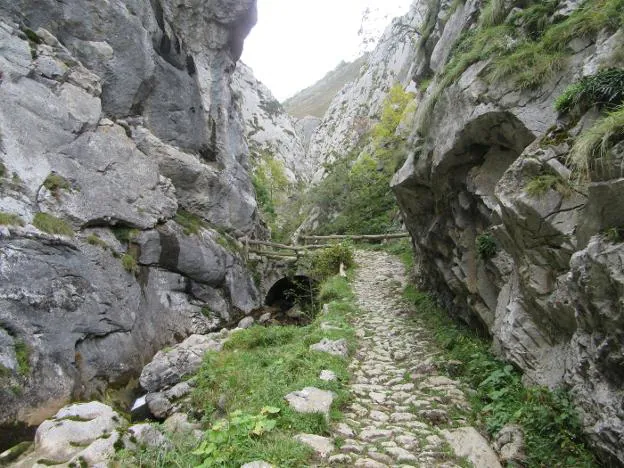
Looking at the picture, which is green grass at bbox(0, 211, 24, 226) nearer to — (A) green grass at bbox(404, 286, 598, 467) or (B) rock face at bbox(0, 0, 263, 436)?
(B) rock face at bbox(0, 0, 263, 436)

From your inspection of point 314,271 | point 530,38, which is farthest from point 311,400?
point 314,271

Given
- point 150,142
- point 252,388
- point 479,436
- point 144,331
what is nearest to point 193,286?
point 144,331

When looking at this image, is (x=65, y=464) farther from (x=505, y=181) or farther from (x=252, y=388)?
(x=505, y=181)

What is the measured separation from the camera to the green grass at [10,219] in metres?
10.5

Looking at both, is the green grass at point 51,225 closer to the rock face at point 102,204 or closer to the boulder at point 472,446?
the rock face at point 102,204

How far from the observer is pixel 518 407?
5.36 meters

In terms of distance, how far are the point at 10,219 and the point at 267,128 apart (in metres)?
52.7

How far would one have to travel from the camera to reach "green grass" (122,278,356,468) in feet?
15.1

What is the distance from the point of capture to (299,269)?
74.7 feet

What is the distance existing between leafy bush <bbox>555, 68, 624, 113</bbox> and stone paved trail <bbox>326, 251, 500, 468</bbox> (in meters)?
4.40

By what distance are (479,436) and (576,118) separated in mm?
4298

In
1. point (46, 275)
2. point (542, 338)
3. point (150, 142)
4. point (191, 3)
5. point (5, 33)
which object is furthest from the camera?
point (191, 3)

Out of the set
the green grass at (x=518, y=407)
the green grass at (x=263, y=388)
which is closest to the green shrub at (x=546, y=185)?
the green grass at (x=518, y=407)

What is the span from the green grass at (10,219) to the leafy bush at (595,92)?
489 inches
